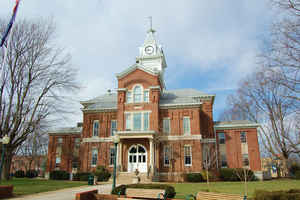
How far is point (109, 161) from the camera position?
105ft

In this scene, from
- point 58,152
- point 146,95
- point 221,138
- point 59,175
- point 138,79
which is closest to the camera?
point 146,95

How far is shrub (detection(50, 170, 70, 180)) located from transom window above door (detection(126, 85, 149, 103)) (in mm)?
12960

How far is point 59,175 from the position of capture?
32969mm

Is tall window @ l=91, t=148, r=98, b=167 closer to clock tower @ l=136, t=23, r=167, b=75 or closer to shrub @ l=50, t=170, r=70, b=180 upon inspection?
shrub @ l=50, t=170, r=70, b=180

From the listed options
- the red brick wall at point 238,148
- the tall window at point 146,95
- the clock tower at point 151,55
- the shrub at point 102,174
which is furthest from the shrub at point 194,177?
the clock tower at point 151,55

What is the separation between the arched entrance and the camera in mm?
30016

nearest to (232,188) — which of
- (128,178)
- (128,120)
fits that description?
(128,178)

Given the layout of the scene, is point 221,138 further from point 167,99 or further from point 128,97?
point 128,97

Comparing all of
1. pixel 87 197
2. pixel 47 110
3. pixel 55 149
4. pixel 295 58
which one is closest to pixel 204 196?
pixel 87 197

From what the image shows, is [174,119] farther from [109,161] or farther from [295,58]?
[295,58]

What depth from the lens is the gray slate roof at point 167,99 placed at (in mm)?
32875

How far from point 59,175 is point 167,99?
18.0 meters

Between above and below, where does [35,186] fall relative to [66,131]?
below

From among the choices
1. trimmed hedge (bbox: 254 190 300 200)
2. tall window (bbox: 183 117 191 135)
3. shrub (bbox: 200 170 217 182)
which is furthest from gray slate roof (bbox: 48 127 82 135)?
trimmed hedge (bbox: 254 190 300 200)
